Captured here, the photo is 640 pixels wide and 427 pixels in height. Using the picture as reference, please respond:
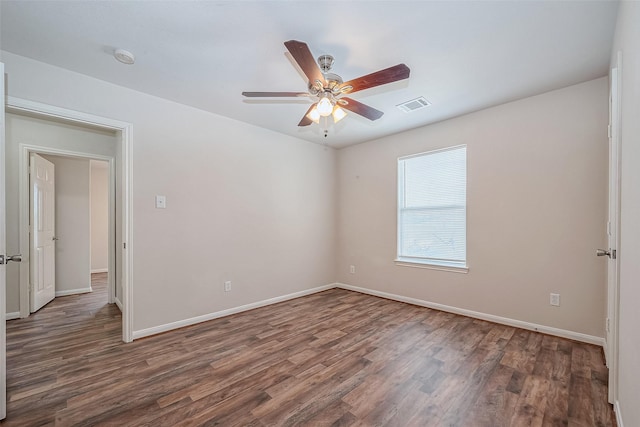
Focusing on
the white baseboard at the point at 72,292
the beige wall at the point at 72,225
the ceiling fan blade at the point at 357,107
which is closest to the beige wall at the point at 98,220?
the beige wall at the point at 72,225

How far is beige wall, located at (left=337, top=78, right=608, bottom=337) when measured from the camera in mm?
2593

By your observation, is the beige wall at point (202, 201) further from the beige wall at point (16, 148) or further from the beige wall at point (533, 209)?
the beige wall at point (533, 209)

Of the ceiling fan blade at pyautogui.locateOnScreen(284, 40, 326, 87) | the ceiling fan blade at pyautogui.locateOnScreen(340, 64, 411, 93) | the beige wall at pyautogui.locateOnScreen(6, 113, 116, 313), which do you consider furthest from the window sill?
the beige wall at pyautogui.locateOnScreen(6, 113, 116, 313)

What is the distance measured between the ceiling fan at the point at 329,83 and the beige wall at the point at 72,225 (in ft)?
15.0

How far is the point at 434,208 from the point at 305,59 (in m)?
2.82

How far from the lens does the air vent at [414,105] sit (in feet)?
9.87

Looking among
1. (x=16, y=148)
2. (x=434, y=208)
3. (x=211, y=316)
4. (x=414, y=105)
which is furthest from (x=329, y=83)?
→ (x=16, y=148)

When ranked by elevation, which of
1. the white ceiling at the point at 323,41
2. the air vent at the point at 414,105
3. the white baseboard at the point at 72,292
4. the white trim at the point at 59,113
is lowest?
the white baseboard at the point at 72,292

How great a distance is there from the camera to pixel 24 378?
6.79 feet

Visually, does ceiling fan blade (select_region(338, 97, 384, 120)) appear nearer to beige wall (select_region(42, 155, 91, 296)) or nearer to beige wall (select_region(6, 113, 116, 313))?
beige wall (select_region(6, 113, 116, 313))

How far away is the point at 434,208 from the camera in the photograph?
3.77m

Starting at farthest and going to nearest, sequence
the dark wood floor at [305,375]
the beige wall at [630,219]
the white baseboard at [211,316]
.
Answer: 1. the white baseboard at [211,316]
2. the dark wood floor at [305,375]
3. the beige wall at [630,219]

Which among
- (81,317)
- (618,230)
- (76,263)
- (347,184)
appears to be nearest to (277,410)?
(618,230)

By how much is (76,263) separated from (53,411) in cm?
394
